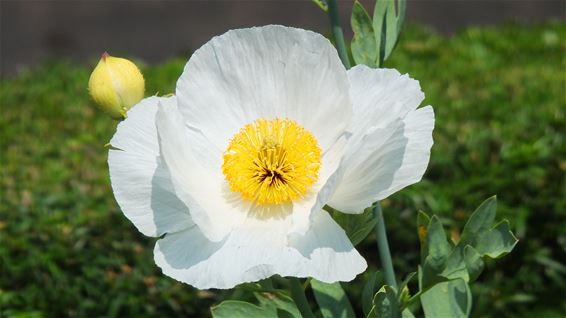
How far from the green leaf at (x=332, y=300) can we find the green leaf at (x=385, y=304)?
0.22 m

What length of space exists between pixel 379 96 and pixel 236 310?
39 cm

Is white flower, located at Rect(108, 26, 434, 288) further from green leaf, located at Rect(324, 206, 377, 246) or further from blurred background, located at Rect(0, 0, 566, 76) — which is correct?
blurred background, located at Rect(0, 0, 566, 76)

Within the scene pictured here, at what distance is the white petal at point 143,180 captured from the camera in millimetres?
1232

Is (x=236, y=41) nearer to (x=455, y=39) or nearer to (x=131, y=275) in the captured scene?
(x=131, y=275)

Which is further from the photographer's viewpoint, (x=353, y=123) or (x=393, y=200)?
(x=393, y=200)

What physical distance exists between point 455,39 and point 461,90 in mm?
1004

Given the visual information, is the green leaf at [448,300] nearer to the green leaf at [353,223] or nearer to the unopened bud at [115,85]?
the green leaf at [353,223]

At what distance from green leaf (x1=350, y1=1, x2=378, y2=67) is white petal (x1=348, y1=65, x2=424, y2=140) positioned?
0.56 ft

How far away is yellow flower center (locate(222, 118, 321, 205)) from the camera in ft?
4.17

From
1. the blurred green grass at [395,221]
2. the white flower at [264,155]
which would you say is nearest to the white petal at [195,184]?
the white flower at [264,155]

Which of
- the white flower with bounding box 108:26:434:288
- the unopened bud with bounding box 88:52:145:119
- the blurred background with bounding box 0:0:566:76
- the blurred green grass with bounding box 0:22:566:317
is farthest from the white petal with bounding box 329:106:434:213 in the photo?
the blurred background with bounding box 0:0:566:76

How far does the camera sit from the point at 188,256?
1194 millimetres

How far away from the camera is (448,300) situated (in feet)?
4.80

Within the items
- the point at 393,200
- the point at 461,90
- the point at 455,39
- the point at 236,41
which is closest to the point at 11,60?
the point at 455,39
